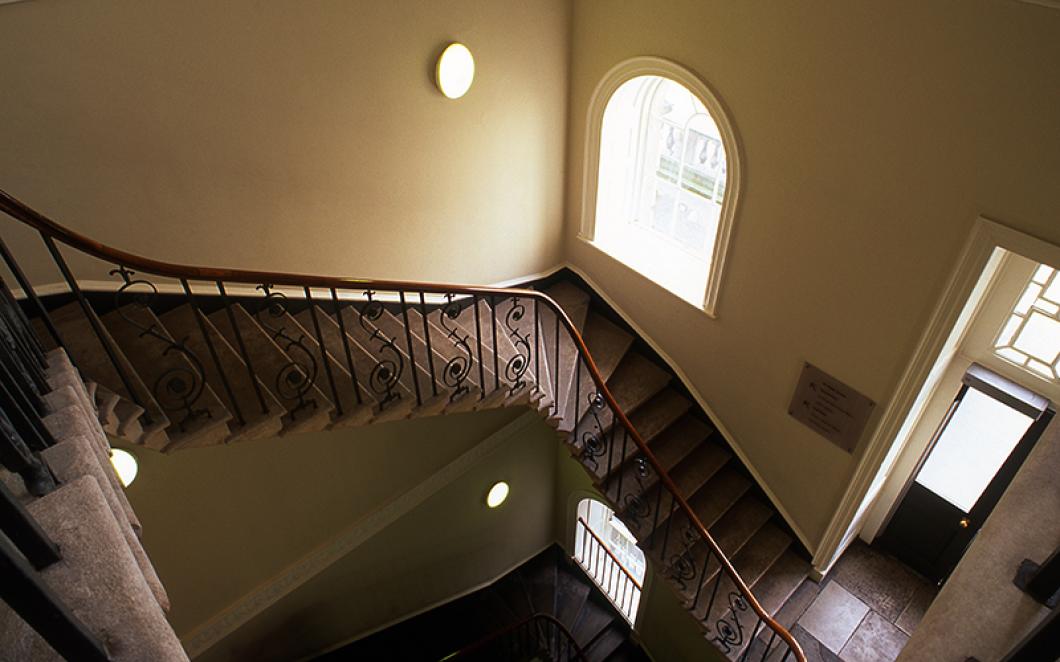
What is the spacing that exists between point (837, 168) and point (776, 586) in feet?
11.4

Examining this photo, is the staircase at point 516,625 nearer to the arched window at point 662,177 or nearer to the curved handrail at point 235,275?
the curved handrail at point 235,275

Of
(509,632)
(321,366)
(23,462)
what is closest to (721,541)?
(509,632)

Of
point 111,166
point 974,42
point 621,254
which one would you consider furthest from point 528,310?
point 974,42

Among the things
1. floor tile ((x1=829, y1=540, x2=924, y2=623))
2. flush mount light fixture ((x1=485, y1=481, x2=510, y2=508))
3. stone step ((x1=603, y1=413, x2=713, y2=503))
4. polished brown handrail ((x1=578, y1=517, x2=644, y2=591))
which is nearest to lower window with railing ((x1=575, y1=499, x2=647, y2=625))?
polished brown handrail ((x1=578, y1=517, x2=644, y2=591))

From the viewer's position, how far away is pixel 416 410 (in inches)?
170

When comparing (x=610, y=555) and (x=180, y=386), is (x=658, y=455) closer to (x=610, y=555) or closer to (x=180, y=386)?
(x=610, y=555)

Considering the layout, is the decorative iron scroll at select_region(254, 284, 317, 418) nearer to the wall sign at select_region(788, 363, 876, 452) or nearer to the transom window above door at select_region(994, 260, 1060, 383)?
the wall sign at select_region(788, 363, 876, 452)

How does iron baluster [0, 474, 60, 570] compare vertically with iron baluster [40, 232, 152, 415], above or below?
above

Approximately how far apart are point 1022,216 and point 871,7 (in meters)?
1.37

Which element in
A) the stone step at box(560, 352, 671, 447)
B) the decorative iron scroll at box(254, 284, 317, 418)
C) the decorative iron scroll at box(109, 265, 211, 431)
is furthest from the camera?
the stone step at box(560, 352, 671, 447)

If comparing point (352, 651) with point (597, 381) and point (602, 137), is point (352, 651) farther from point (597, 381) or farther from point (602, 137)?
point (602, 137)

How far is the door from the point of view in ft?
14.6

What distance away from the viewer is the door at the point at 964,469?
4.45 m

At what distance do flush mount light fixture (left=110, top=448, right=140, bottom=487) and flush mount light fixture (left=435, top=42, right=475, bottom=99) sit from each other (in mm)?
3347
